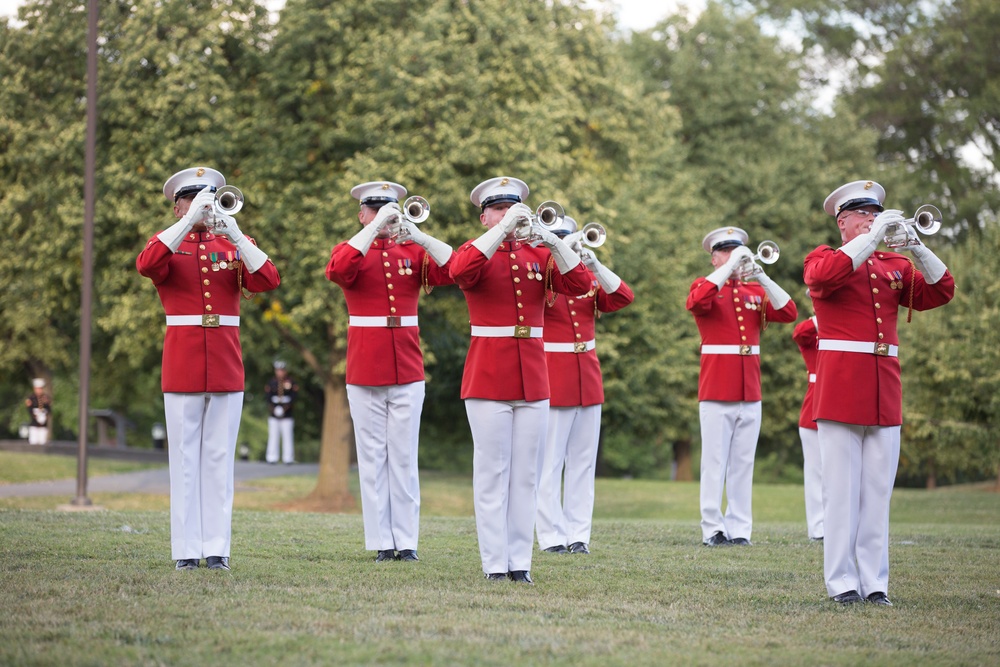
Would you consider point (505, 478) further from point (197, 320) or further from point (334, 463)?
point (334, 463)

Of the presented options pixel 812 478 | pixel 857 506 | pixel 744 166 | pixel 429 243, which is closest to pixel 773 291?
pixel 812 478

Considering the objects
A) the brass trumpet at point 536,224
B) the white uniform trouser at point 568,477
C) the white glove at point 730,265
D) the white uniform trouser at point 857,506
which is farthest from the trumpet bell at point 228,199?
the white glove at point 730,265

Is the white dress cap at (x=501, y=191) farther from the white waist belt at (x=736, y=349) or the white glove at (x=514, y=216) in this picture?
the white waist belt at (x=736, y=349)

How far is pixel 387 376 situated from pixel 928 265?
366cm

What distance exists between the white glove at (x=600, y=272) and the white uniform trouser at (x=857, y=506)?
7.40 feet

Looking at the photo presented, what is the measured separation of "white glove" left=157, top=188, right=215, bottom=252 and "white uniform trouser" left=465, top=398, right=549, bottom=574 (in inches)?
79.3

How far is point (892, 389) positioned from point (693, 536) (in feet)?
13.7

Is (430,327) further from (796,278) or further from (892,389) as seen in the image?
(892,389)

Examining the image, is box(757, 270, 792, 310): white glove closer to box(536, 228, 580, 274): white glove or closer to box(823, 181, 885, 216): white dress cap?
box(823, 181, 885, 216): white dress cap

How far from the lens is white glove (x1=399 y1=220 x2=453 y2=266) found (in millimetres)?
8172

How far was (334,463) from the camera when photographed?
22.3 m

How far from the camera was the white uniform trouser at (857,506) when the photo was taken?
297 inches

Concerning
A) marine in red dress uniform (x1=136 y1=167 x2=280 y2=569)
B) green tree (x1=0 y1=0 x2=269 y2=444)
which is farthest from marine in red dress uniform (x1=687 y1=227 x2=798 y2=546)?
green tree (x1=0 y1=0 x2=269 y2=444)

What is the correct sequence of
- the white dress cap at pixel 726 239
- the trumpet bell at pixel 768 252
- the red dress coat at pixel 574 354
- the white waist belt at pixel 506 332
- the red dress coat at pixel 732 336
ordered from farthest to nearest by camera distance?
the red dress coat at pixel 732 336, the white dress cap at pixel 726 239, the trumpet bell at pixel 768 252, the red dress coat at pixel 574 354, the white waist belt at pixel 506 332
